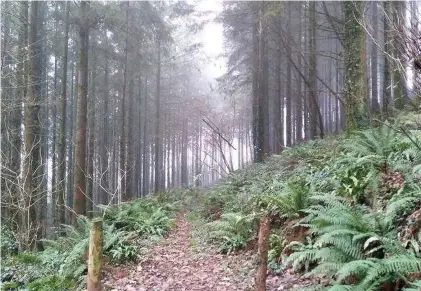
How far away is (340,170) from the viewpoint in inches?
251

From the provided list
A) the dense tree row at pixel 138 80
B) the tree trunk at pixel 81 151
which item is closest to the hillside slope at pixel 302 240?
the dense tree row at pixel 138 80

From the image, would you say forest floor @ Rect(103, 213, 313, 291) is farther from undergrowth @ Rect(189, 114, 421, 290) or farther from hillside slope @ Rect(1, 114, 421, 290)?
undergrowth @ Rect(189, 114, 421, 290)

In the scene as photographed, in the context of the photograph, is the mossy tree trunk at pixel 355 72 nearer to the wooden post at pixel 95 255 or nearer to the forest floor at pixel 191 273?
the forest floor at pixel 191 273

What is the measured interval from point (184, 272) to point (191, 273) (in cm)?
17

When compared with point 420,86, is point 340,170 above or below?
below

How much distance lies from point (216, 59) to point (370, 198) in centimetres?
1945

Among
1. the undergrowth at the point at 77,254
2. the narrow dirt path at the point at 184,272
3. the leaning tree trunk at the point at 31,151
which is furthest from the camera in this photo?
the leaning tree trunk at the point at 31,151

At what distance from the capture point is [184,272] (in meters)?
6.09

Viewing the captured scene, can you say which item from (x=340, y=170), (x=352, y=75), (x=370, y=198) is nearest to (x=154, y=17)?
(x=352, y=75)

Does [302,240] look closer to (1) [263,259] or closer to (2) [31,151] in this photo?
(1) [263,259]

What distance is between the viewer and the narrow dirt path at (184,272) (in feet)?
17.6

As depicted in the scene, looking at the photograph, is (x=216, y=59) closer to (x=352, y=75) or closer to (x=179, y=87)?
(x=179, y=87)

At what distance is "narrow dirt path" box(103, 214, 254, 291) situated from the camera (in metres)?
5.38

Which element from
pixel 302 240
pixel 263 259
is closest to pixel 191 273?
pixel 302 240
